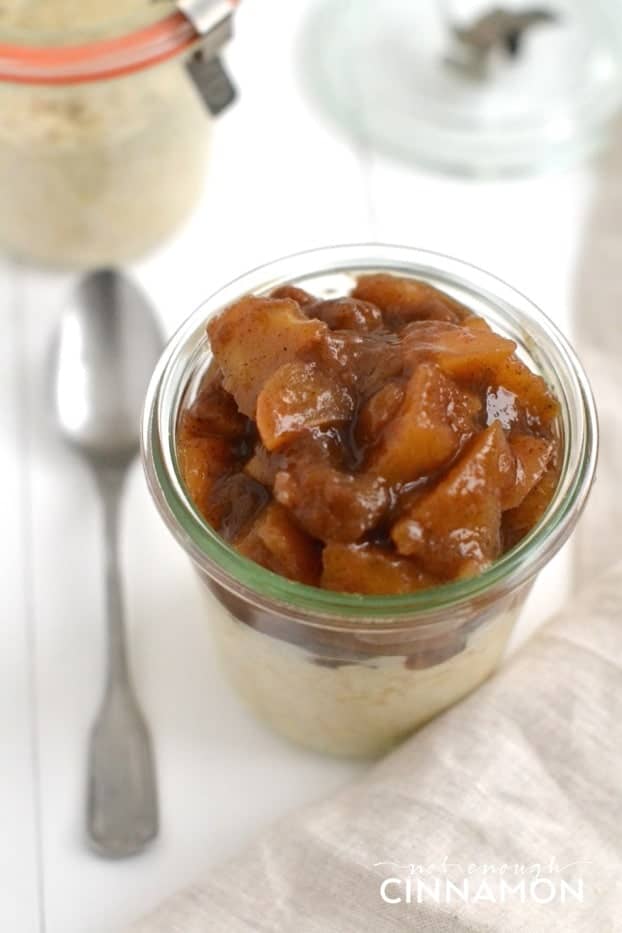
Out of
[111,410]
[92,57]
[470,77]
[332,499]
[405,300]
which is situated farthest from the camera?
[470,77]

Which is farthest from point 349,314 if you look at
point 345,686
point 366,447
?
point 345,686

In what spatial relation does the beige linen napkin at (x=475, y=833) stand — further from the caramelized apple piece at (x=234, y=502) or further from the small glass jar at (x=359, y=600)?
the caramelized apple piece at (x=234, y=502)

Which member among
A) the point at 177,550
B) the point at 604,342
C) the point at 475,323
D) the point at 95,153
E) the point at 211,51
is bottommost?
the point at 177,550

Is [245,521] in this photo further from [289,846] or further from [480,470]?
[289,846]

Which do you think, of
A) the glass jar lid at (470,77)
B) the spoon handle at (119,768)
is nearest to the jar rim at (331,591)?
the spoon handle at (119,768)

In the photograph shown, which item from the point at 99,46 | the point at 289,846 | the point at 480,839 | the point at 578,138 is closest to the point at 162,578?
the point at 289,846

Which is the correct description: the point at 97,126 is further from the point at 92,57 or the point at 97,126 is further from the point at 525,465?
the point at 525,465
